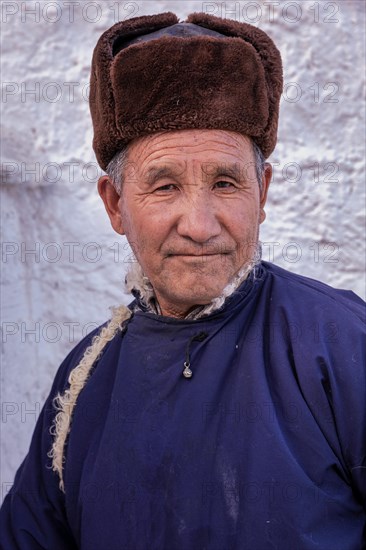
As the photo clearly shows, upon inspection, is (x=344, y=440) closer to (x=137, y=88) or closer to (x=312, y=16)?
(x=137, y=88)

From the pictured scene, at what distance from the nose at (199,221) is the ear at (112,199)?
1.10 ft

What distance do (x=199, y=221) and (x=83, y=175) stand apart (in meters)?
1.41

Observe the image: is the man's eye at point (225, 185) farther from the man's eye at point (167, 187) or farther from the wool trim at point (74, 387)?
the wool trim at point (74, 387)

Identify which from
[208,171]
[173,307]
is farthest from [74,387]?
[208,171]

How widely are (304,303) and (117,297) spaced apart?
1.38 meters

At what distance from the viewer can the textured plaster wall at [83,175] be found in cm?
300

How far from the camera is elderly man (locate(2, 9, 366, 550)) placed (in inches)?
65.5

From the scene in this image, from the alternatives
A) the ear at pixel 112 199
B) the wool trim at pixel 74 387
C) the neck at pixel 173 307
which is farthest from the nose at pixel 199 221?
the wool trim at pixel 74 387

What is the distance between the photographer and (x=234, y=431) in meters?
1.73

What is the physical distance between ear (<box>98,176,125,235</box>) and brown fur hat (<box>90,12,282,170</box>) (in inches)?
7.9

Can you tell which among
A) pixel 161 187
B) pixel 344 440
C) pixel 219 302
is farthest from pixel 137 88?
pixel 344 440

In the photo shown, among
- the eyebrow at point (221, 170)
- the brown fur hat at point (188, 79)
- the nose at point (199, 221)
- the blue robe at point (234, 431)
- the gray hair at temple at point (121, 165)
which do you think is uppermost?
the brown fur hat at point (188, 79)

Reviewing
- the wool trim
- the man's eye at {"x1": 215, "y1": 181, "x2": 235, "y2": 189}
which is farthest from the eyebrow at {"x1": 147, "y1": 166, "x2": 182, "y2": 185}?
the wool trim

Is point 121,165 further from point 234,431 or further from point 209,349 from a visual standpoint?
point 234,431
